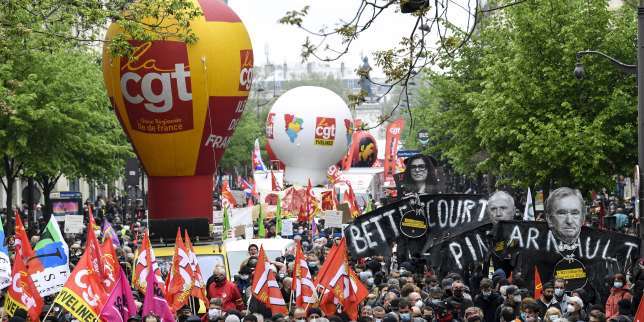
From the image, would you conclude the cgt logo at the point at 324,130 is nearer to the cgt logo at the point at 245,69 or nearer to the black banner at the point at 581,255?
the cgt logo at the point at 245,69

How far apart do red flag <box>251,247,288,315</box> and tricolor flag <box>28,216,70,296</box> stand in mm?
2231

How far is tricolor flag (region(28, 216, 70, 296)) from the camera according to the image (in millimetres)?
17062

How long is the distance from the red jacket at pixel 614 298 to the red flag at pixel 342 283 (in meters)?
2.79

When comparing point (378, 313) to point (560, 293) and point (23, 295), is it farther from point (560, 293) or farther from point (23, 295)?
point (23, 295)


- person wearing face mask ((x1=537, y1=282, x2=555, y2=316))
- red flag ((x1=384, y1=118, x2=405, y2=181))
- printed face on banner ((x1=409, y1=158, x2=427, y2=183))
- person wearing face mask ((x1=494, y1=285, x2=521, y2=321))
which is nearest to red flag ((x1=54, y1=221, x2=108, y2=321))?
person wearing face mask ((x1=494, y1=285, x2=521, y2=321))

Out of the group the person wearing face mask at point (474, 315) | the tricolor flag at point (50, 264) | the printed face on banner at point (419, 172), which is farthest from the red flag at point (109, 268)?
the printed face on banner at point (419, 172)

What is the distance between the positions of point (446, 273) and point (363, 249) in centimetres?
123

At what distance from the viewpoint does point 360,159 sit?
86.2 metres

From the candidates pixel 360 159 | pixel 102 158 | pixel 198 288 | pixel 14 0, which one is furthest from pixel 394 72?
pixel 360 159

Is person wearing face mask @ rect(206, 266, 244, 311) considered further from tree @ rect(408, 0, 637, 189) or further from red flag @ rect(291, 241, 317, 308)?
tree @ rect(408, 0, 637, 189)

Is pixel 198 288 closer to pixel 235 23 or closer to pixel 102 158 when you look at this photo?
pixel 235 23

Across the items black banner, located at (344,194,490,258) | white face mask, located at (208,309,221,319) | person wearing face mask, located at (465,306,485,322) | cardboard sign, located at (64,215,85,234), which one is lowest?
white face mask, located at (208,309,221,319)

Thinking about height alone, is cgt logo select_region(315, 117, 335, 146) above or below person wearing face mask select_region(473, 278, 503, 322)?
above

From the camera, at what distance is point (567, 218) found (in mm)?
17984
